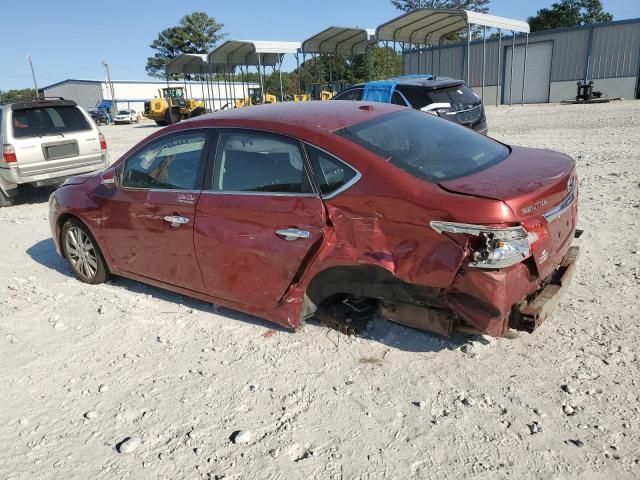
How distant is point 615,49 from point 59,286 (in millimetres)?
32049

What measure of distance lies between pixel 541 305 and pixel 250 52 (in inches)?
1219

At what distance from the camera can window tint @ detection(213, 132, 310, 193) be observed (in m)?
3.36

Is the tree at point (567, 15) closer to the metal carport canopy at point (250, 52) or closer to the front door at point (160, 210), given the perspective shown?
the metal carport canopy at point (250, 52)

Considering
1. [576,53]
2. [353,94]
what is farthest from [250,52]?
[353,94]

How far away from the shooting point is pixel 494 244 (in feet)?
8.79

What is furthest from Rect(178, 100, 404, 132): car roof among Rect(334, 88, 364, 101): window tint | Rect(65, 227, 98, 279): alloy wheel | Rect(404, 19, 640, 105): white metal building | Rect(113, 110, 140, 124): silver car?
Rect(113, 110, 140, 124): silver car

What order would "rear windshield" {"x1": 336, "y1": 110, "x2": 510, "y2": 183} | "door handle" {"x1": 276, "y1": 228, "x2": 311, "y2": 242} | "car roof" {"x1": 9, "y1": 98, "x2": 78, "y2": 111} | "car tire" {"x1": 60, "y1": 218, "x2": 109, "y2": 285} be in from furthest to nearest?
"car roof" {"x1": 9, "y1": 98, "x2": 78, "y2": 111} < "car tire" {"x1": 60, "y1": 218, "x2": 109, "y2": 285} < "door handle" {"x1": 276, "y1": 228, "x2": 311, "y2": 242} < "rear windshield" {"x1": 336, "y1": 110, "x2": 510, "y2": 183}

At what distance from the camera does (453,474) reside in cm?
233

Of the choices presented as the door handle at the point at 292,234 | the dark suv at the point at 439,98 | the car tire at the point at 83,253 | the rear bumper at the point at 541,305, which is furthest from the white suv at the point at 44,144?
the rear bumper at the point at 541,305

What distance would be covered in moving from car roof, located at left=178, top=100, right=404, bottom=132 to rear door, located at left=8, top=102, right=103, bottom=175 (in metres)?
6.06

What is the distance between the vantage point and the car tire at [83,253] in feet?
16.0

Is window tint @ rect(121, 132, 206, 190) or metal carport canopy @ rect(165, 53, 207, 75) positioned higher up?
metal carport canopy @ rect(165, 53, 207, 75)

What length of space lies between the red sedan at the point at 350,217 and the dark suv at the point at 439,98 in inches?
225

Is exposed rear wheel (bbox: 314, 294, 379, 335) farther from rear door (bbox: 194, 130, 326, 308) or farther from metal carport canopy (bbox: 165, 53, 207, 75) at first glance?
metal carport canopy (bbox: 165, 53, 207, 75)
